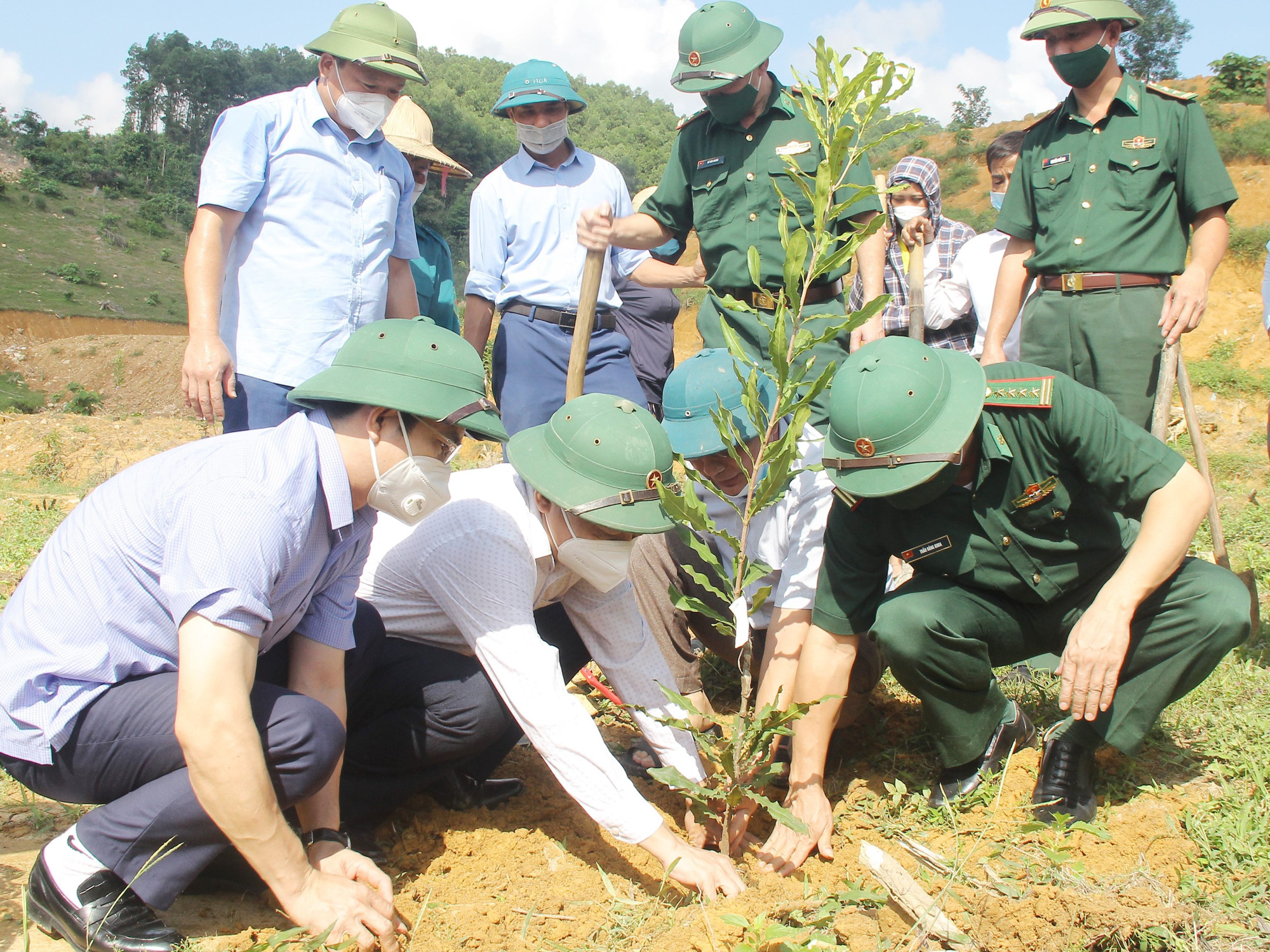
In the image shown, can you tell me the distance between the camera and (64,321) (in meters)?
30.4

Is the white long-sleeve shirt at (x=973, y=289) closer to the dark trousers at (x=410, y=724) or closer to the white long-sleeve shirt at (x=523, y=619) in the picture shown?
the white long-sleeve shirt at (x=523, y=619)

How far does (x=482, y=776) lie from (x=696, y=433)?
122 centimetres

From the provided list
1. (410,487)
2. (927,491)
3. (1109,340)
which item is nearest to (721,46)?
(1109,340)

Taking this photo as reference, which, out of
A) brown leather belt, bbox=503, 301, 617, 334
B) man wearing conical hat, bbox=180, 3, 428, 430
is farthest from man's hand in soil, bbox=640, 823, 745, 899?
brown leather belt, bbox=503, 301, 617, 334

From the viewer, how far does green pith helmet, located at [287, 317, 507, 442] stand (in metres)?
2.04

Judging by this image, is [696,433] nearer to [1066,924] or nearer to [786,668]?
[786,668]

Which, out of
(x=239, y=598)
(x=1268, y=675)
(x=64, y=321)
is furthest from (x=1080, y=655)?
(x=64, y=321)

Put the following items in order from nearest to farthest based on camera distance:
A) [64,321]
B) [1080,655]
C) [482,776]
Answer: [1080,655], [482,776], [64,321]

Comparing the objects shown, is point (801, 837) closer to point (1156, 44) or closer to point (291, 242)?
point (291, 242)

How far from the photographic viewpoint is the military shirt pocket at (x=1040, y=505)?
2584 mm

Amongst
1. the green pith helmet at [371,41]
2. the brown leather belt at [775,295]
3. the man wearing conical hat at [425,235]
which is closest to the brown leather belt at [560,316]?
the man wearing conical hat at [425,235]

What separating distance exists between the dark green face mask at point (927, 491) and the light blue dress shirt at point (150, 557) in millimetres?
A: 1361

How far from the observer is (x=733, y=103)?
364 centimetres

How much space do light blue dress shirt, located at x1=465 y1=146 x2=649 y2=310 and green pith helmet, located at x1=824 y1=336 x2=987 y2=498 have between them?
212 cm
